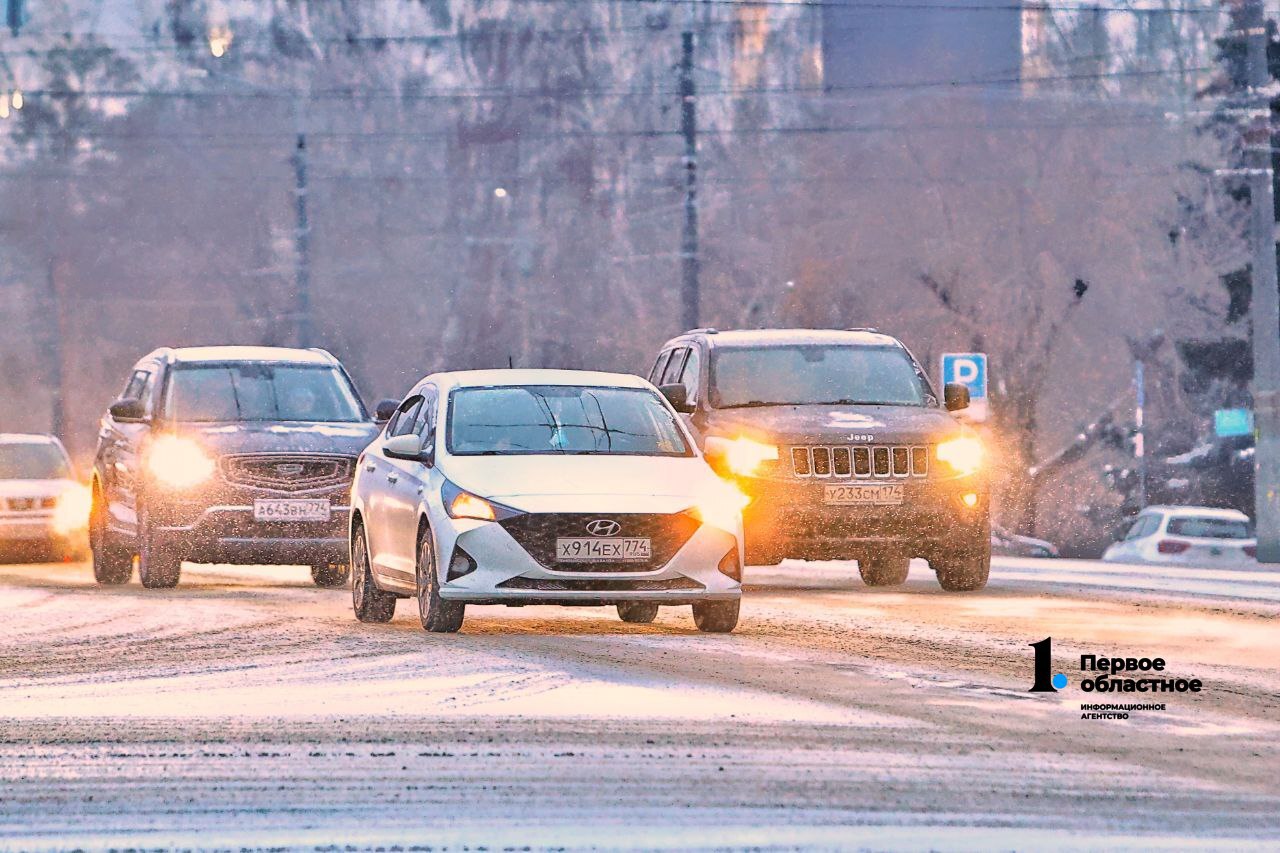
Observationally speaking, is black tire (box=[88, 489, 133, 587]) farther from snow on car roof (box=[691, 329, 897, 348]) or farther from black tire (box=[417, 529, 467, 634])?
black tire (box=[417, 529, 467, 634])

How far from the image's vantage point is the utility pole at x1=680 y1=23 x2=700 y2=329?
47.3 m

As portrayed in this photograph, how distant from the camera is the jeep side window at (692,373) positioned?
21781 mm

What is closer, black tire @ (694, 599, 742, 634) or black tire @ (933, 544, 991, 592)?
black tire @ (694, 599, 742, 634)

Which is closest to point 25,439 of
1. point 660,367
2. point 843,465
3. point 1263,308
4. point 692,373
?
point 660,367

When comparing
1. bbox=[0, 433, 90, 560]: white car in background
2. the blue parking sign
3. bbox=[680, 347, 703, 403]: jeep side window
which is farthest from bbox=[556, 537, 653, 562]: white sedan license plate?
the blue parking sign

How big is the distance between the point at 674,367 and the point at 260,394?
358 cm

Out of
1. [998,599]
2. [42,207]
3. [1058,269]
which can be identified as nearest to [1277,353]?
[998,599]

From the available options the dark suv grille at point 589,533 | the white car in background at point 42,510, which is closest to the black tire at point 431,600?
the dark suv grille at point 589,533

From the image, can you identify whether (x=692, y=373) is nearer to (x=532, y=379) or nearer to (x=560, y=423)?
(x=532, y=379)

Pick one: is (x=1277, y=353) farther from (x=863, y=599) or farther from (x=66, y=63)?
(x=66, y=63)

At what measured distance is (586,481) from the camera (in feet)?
51.2

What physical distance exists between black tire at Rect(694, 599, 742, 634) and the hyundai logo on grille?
938mm

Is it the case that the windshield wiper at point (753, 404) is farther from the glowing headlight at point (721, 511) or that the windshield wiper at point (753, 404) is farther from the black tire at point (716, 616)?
the glowing headlight at point (721, 511)

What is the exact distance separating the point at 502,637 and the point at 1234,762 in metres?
6.47
